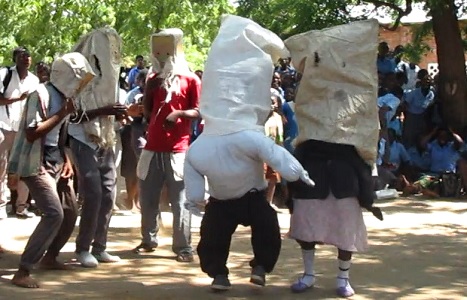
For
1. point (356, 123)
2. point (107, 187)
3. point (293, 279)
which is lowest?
point (293, 279)

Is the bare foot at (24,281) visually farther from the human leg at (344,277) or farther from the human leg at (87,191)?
the human leg at (344,277)

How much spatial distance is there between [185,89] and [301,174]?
205 centimetres

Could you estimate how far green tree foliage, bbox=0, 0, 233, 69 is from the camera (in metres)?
18.5

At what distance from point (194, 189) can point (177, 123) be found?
59.6 inches

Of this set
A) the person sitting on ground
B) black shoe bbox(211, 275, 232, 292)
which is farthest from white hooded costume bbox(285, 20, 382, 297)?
the person sitting on ground

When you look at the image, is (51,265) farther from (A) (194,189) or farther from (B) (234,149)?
(B) (234,149)

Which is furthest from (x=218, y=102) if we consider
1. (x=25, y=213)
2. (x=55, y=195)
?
(x=25, y=213)

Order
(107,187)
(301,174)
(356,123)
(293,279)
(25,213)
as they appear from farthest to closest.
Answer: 1. (25,213)
2. (107,187)
3. (293,279)
4. (356,123)
5. (301,174)

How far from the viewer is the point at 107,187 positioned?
7.38 meters

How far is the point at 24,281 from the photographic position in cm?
648

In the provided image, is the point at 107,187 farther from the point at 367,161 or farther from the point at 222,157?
the point at 367,161

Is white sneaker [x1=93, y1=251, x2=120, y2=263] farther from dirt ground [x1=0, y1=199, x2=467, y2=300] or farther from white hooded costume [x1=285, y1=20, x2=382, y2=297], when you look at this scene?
white hooded costume [x1=285, y1=20, x2=382, y2=297]

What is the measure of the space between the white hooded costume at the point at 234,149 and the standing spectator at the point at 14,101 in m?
3.64

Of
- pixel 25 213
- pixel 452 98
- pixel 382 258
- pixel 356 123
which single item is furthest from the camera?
pixel 452 98
